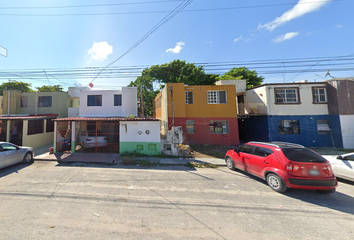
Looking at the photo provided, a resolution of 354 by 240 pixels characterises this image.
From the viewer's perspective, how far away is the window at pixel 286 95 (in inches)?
572

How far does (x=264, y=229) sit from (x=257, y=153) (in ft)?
10.7

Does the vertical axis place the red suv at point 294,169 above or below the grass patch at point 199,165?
above

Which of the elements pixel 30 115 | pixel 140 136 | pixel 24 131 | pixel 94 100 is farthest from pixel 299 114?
pixel 30 115

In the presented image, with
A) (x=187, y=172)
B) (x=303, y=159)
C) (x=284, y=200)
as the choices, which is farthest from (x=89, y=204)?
(x=303, y=159)

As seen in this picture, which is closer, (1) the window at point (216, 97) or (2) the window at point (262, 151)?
(2) the window at point (262, 151)

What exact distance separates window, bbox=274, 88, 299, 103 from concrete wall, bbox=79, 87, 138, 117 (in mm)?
15586

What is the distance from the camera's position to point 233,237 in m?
2.78

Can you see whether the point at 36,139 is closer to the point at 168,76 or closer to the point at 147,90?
the point at 147,90

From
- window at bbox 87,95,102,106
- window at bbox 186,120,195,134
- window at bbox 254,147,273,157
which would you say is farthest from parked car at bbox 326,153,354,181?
window at bbox 87,95,102,106

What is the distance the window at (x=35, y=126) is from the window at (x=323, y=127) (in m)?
27.7

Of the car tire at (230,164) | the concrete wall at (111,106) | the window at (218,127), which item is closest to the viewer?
the car tire at (230,164)

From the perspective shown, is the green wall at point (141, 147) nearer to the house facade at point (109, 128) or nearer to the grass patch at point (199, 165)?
the house facade at point (109, 128)

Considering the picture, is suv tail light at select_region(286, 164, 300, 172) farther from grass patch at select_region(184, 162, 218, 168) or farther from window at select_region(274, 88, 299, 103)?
window at select_region(274, 88, 299, 103)

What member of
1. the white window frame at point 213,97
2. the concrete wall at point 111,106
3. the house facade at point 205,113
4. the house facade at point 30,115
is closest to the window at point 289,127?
the house facade at point 205,113
